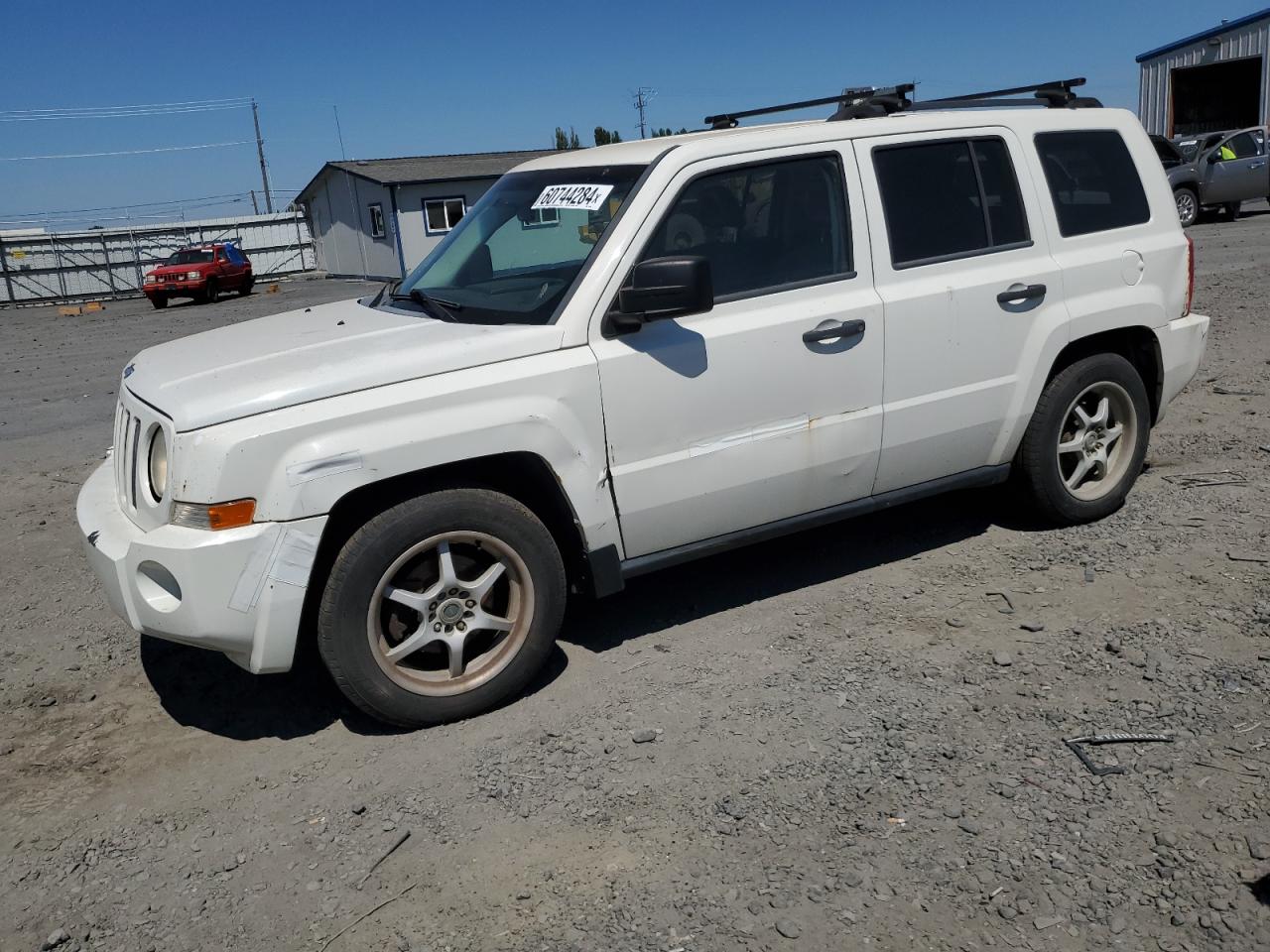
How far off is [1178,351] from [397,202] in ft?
103

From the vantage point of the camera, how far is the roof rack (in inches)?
199

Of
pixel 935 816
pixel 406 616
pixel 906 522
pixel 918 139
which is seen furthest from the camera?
pixel 906 522

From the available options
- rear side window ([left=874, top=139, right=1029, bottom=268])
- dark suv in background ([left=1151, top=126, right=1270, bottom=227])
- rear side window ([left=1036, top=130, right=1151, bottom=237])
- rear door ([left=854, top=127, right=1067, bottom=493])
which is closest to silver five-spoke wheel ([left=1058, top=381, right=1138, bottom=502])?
rear door ([left=854, top=127, right=1067, bottom=493])

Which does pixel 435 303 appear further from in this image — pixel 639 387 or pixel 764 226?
pixel 764 226

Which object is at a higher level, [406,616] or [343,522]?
[343,522]

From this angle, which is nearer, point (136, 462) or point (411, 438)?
point (411, 438)

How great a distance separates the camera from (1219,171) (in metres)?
22.9

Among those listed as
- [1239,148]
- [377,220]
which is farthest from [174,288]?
[1239,148]

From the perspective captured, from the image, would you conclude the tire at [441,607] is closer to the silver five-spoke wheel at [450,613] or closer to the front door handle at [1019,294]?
the silver five-spoke wheel at [450,613]

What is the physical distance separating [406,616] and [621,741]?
0.89m

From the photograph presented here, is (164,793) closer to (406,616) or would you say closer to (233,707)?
(233,707)

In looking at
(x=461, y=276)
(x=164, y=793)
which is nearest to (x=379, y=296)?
(x=461, y=276)

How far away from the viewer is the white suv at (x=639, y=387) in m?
3.69

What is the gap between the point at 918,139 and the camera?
4812mm
